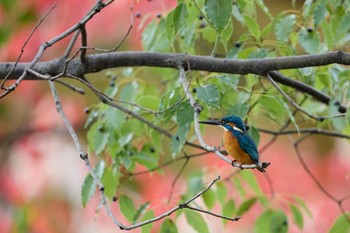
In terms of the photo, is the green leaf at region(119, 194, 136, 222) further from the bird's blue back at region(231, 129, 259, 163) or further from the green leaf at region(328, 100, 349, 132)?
the green leaf at region(328, 100, 349, 132)

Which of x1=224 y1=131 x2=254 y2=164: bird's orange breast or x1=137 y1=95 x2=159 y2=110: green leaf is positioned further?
x1=137 y1=95 x2=159 y2=110: green leaf

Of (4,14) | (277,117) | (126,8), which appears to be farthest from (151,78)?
(277,117)

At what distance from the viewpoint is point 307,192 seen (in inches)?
219

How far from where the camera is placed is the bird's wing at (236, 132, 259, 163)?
6.27 ft

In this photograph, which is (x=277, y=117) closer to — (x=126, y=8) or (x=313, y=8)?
(x=313, y=8)

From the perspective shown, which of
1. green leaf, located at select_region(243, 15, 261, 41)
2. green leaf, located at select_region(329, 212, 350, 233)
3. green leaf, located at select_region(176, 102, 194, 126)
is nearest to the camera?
green leaf, located at select_region(176, 102, 194, 126)

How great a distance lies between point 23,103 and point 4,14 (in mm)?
1214

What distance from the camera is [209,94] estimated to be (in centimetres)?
199

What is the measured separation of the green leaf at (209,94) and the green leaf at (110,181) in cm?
57

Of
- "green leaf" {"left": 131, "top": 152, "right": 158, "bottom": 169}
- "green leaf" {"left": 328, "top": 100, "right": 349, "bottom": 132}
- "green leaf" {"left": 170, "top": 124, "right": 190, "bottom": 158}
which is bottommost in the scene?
"green leaf" {"left": 328, "top": 100, "right": 349, "bottom": 132}

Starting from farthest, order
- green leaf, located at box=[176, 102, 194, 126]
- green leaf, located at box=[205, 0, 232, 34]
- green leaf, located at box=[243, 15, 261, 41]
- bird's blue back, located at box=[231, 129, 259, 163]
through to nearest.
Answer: green leaf, located at box=[243, 15, 261, 41] → green leaf, located at box=[176, 102, 194, 126] → bird's blue back, located at box=[231, 129, 259, 163] → green leaf, located at box=[205, 0, 232, 34]

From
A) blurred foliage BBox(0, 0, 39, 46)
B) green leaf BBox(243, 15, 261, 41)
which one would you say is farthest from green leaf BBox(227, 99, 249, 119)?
blurred foliage BBox(0, 0, 39, 46)

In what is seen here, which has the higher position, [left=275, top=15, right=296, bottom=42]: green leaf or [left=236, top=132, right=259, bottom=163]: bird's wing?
[left=275, top=15, right=296, bottom=42]: green leaf

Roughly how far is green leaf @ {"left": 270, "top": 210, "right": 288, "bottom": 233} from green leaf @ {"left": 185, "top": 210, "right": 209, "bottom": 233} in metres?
0.41
